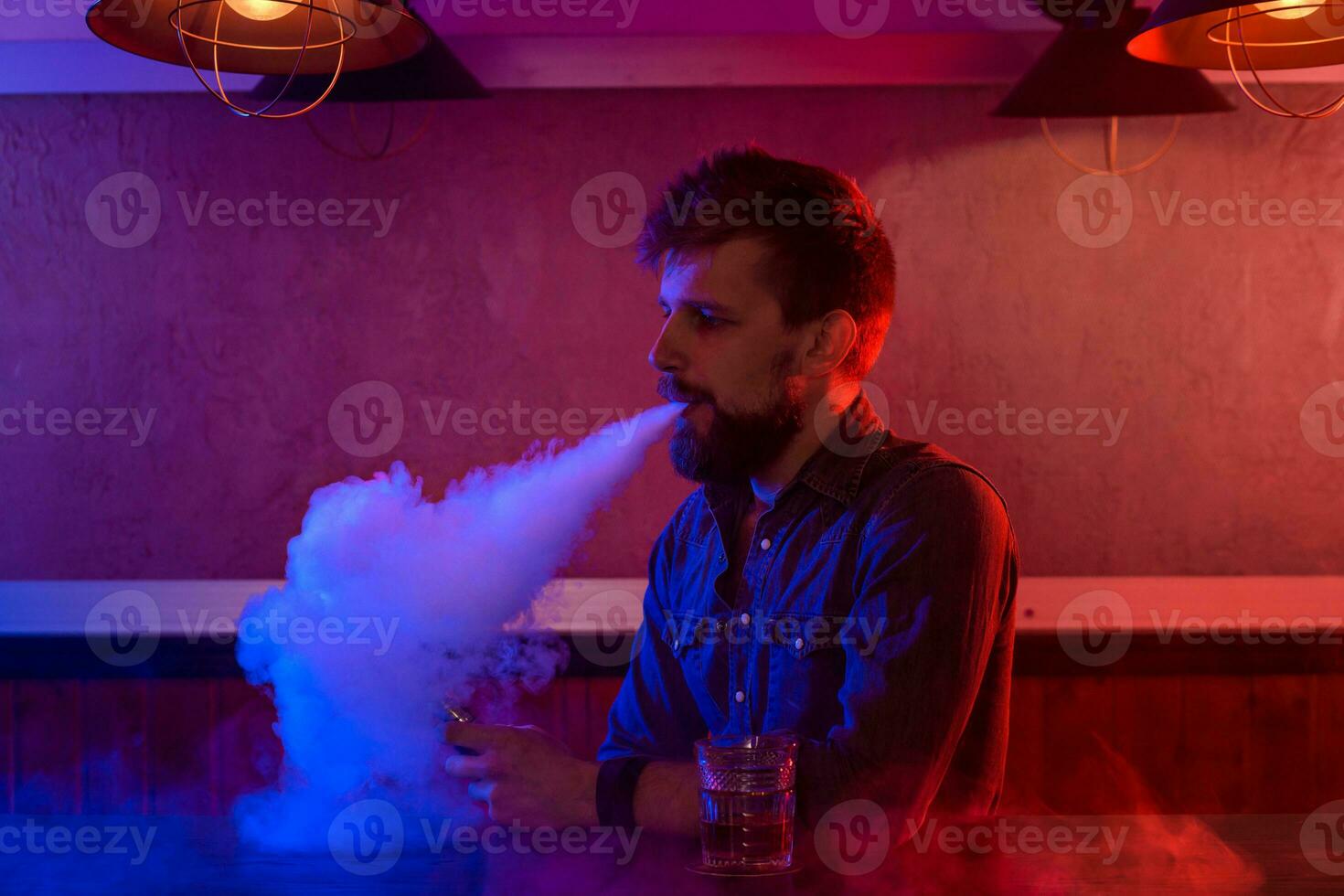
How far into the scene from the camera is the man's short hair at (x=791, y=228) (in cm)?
167

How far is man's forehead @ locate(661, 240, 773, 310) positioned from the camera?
1667 millimetres

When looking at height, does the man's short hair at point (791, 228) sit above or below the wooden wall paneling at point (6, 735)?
above

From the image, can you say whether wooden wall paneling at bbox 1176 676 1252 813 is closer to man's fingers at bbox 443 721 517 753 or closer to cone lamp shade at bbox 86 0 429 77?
man's fingers at bbox 443 721 517 753

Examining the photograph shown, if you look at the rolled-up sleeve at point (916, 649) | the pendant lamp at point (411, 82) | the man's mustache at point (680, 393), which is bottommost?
the rolled-up sleeve at point (916, 649)

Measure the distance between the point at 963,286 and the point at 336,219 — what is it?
181cm

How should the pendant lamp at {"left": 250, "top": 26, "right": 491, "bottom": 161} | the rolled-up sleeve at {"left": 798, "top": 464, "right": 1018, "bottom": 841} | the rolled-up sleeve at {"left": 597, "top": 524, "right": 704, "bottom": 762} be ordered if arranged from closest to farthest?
1. the rolled-up sleeve at {"left": 798, "top": 464, "right": 1018, "bottom": 841}
2. the rolled-up sleeve at {"left": 597, "top": 524, "right": 704, "bottom": 762}
3. the pendant lamp at {"left": 250, "top": 26, "right": 491, "bottom": 161}

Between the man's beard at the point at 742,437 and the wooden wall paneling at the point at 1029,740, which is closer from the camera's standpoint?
the man's beard at the point at 742,437

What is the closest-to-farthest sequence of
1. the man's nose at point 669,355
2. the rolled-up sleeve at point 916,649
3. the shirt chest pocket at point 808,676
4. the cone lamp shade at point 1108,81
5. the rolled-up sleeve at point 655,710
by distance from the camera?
the rolled-up sleeve at point 916,649 < the shirt chest pocket at point 808,676 < the man's nose at point 669,355 < the rolled-up sleeve at point 655,710 < the cone lamp shade at point 1108,81

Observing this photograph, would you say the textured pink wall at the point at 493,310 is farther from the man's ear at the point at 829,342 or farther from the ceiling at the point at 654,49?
the man's ear at the point at 829,342

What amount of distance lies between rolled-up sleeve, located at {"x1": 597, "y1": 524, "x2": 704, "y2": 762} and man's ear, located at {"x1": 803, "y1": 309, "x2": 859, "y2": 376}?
51cm

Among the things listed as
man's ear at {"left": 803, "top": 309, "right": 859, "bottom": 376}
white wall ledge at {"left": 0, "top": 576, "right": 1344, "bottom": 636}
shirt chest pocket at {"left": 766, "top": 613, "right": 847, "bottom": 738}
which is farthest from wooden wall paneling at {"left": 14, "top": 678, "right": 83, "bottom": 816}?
man's ear at {"left": 803, "top": 309, "right": 859, "bottom": 376}

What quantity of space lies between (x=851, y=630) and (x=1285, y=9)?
3.90 ft

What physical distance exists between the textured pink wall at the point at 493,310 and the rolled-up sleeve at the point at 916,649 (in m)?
1.76

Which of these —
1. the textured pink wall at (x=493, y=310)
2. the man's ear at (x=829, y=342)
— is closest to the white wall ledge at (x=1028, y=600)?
the textured pink wall at (x=493, y=310)
